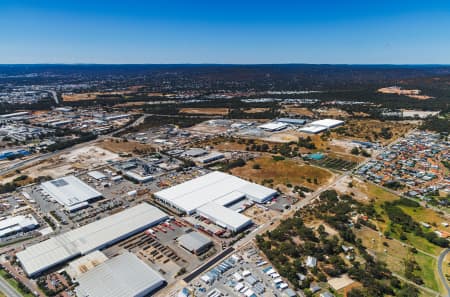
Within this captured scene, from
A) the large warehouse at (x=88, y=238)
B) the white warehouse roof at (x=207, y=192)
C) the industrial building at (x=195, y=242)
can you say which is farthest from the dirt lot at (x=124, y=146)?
the industrial building at (x=195, y=242)

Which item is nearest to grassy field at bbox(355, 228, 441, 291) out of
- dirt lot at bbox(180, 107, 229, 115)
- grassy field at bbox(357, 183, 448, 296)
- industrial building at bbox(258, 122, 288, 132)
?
grassy field at bbox(357, 183, 448, 296)

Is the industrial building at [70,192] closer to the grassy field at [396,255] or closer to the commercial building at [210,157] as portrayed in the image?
the commercial building at [210,157]

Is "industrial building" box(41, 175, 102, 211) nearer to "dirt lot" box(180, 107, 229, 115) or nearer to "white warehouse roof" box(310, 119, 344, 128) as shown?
"white warehouse roof" box(310, 119, 344, 128)

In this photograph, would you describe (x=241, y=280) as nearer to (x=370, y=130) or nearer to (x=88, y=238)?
(x=88, y=238)

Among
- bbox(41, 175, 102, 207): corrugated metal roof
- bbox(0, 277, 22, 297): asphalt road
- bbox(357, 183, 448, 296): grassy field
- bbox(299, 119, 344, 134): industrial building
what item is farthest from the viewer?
bbox(299, 119, 344, 134): industrial building

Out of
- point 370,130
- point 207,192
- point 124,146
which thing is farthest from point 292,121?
point 207,192

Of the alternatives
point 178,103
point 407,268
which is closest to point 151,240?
point 407,268
